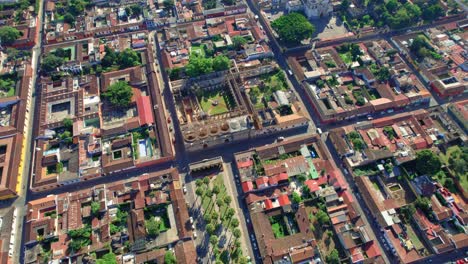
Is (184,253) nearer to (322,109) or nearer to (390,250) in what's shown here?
(390,250)

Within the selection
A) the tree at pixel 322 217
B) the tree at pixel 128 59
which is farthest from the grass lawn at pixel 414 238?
the tree at pixel 128 59

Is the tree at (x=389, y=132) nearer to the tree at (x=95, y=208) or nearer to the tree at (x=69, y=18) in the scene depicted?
the tree at (x=95, y=208)

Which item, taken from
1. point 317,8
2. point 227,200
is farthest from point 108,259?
point 317,8

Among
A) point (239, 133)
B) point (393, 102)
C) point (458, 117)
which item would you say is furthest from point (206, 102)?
point (458, 117)

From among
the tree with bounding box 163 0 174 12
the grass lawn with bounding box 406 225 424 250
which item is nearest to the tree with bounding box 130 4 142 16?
the tree with bounding box 163 0 174 12

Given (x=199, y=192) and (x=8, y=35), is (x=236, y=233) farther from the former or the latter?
(x=8, y=35)
